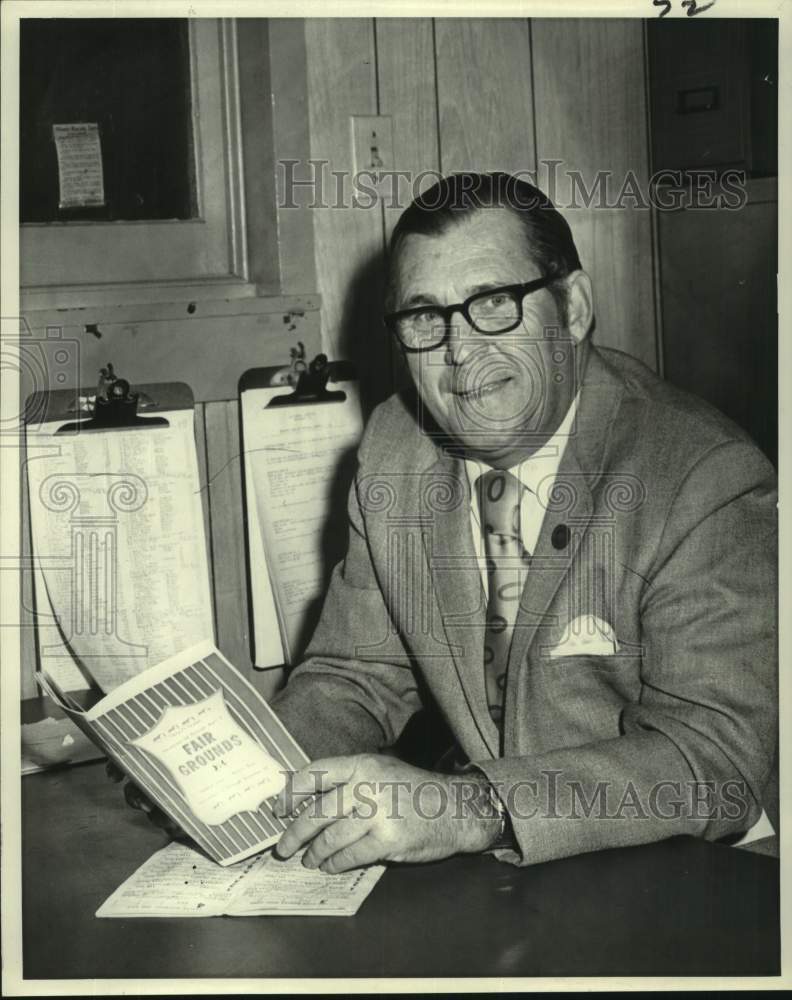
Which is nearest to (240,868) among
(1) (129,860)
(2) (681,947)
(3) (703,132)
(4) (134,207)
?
(1) (129,860)

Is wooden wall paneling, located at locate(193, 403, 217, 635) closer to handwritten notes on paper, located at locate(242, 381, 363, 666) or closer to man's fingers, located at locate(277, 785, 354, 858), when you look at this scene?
handwritten notes on paper, located at locate(242, 381, 363, 666)

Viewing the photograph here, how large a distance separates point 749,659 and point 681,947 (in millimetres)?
383

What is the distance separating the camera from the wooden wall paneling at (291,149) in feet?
6.06

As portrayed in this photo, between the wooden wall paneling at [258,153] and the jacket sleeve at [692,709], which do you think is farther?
the wooden wall paneling at [258,153]

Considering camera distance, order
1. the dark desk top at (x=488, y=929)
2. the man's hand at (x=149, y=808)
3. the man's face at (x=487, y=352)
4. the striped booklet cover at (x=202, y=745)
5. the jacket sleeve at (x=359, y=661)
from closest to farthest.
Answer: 1. the dark desk top at (x=488, y=929)
2. the striped booklet cover at (x=202, y=745)
3. the man's hand at (x=149, y=808)
4. the man's face at (x=487, y=352)
5. the jacket sleeve at (x=359, y=661)

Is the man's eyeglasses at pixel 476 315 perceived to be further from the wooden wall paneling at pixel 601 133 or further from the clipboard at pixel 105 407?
the wooden wall paneling at pixel 601 133

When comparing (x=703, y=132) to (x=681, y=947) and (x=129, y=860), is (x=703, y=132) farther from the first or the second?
(x=129, y=860)

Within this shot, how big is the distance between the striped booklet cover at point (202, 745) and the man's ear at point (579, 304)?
68 cm

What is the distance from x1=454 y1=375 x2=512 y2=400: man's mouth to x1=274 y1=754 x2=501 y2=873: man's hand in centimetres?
52

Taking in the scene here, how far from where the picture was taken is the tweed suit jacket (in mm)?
1317

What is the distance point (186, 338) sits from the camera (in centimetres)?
185

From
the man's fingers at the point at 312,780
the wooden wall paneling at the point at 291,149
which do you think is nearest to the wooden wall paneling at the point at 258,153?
the wooden wall paneling at the point at 291,149

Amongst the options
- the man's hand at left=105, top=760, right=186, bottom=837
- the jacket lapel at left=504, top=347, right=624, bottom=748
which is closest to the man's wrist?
the jacket lapel at left=504, top=347, right=624, bottom=748

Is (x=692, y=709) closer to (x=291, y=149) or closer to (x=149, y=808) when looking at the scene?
(x=149, y=808)
